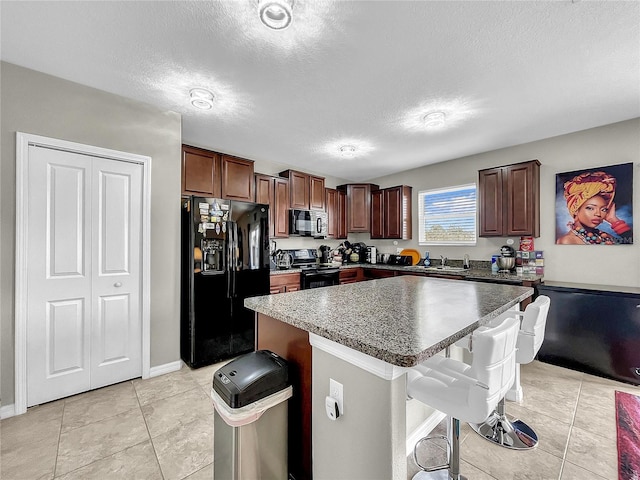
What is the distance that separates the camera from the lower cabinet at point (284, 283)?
12.1 feet

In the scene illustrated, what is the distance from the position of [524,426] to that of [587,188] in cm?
278

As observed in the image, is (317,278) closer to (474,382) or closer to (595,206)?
(474,382)

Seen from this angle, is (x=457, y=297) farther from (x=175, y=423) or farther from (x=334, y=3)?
(x=175, y=423)

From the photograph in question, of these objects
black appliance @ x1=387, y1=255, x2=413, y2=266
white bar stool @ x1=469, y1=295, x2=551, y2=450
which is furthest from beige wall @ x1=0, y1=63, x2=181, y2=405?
black appliance @ x1=387, y1=255, x2=413, y2=266

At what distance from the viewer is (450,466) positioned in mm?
1413

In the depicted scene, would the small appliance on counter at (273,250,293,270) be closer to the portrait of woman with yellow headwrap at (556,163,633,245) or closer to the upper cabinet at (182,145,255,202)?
the upper cabinet at (182,145,255,202)

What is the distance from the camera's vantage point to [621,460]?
64.0 inches

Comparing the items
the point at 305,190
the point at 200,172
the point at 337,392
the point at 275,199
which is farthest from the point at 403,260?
the point at 337,392

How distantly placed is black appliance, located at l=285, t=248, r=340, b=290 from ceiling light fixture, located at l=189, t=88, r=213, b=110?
2398 millimetres

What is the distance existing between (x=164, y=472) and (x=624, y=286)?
4.43 meters

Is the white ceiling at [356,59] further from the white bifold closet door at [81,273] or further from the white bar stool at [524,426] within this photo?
the white bar stool at [524,426]

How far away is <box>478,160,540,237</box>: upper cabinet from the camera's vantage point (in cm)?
338

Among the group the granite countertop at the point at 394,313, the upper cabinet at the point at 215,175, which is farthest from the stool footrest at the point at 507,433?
the upper cabinet at the point at 215,175

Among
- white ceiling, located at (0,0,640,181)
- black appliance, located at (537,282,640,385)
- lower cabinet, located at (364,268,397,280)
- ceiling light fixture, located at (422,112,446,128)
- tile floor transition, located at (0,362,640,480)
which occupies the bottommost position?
tile floor transition, located at (0,362,640,480)
